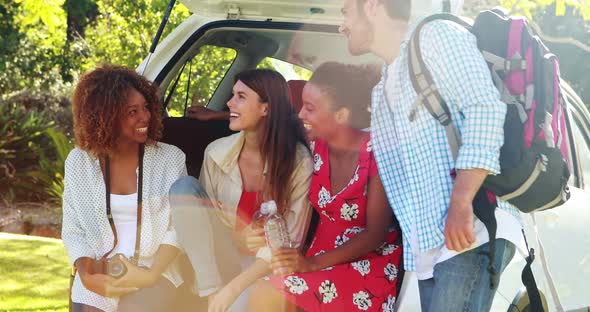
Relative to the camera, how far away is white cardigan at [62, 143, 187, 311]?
3932mm

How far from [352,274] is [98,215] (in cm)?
119

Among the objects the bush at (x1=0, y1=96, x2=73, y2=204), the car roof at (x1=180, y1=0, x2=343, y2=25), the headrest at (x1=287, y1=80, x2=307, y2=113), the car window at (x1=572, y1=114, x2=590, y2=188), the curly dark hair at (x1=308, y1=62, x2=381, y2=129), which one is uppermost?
the car roof at (x1=180, y1=0, x2=343, y2=25)

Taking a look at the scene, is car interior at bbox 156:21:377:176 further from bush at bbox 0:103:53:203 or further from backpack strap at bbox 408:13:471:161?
bush at bbox 0:103:53:203

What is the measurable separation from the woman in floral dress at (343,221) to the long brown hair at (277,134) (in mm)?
207

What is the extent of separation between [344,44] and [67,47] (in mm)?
14005

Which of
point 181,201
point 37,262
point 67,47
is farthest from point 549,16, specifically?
point 181,201

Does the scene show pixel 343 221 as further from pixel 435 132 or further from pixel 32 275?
pixel 32 275

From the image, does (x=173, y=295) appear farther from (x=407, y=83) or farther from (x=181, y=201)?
(x=407, y=83)

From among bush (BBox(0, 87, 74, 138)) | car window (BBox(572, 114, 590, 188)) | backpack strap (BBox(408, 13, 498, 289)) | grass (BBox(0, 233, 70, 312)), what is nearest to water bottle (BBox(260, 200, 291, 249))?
backpack strap (BBox(408, 13, 498, 289))

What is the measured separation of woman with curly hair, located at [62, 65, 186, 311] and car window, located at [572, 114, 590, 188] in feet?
5.86

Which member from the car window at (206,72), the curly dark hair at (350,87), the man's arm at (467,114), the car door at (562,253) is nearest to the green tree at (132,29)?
the car window at (206,72)

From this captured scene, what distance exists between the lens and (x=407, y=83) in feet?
8.82

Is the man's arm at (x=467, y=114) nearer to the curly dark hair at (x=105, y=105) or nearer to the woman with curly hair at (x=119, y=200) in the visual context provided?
Result: the woman with curly hair at (x=119, y=200)

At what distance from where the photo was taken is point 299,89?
4625 millimetres
